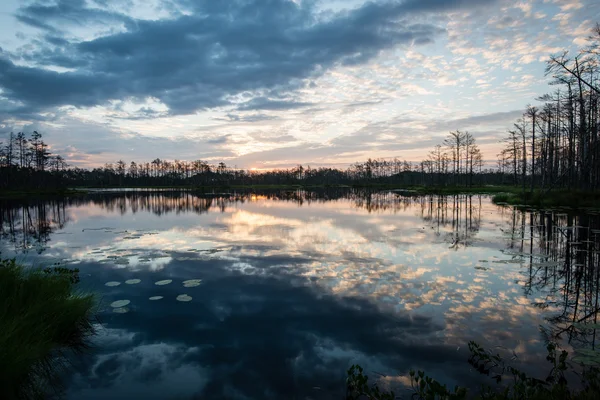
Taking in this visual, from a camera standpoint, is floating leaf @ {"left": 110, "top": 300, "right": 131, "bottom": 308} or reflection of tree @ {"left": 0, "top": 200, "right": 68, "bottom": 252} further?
reflection of tree @ {"left": 0, "top": 200, "right": 68, "bottom": 252}

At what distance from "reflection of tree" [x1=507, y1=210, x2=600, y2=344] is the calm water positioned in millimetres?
60

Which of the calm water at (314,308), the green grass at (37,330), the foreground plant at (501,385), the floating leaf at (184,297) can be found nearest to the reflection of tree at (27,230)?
the calm water at (314,308)

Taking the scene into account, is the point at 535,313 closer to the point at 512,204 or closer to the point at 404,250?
the point at 404,250

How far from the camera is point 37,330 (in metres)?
5.88

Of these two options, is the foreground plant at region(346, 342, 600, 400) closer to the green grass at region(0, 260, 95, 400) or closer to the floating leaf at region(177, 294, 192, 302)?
the green grass at region(0, 260, 95, 400)

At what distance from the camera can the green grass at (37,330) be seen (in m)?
4.68

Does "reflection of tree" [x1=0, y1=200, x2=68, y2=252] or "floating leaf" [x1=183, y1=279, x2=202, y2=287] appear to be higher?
"reflection of tree" [x1=0, y1=200, x2=68, y2=252]

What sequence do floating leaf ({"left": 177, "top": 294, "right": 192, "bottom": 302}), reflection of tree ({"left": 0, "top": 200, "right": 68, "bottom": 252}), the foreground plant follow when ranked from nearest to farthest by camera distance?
the foreground plant
floating leaf ({"left": 177, "top": 294, "right": 192, "bottom": 302})
reflection of tree ({"left": 0, "top": 200, "right": 68, "bottom": 252})

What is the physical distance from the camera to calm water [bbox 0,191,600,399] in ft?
18.6

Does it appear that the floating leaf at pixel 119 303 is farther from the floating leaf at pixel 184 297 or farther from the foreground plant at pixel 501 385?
the foreground plant at pixel 501 385

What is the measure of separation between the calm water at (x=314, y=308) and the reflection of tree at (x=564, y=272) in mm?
60

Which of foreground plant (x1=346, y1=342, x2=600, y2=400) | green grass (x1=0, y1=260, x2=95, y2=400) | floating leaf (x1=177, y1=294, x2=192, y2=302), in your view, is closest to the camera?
foreground plant (x1=346, y1=342, x2=600, y2=400)

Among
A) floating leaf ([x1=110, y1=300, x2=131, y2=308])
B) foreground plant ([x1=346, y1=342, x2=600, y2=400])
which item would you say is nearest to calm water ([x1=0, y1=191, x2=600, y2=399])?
floating leaf ([x1=110, y1=300, x2=131, y2=308])

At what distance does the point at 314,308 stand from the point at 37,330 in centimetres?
565
